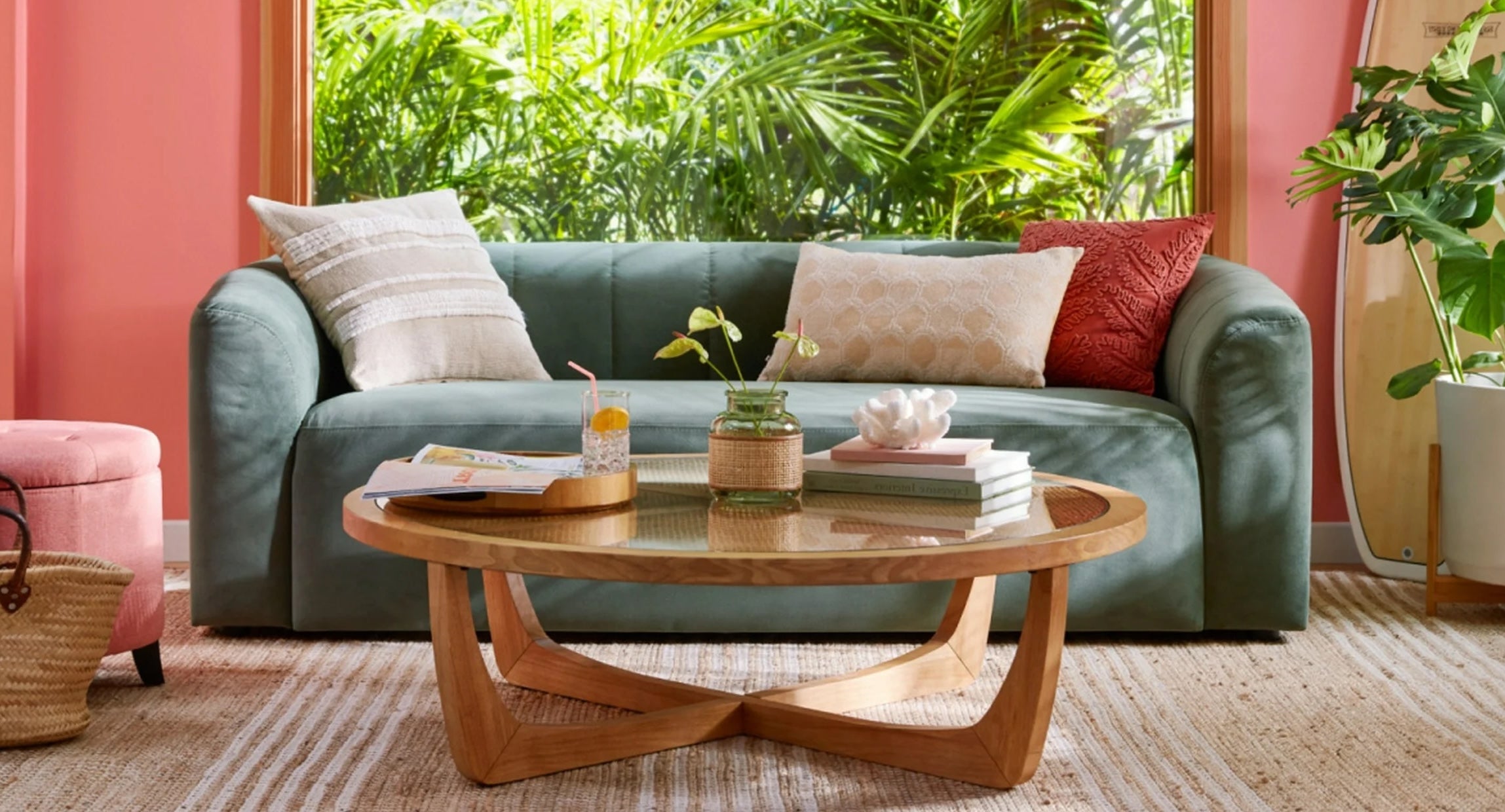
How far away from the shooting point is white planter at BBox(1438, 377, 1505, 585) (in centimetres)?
296

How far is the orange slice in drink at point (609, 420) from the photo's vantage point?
75.7 inches

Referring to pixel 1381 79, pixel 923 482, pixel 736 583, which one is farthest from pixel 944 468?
pixel 1381 79

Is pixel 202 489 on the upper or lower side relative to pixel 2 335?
lower

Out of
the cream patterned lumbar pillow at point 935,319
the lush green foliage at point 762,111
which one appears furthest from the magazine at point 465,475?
the lush green foliage at point 762,111

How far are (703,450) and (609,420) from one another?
778 millimetres

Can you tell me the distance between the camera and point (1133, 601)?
2.72 metres

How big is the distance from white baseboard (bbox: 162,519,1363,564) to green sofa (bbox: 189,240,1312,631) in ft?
3.47

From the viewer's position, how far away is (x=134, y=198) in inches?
147

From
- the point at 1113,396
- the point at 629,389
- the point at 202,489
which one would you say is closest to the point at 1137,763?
the point at 1113,396

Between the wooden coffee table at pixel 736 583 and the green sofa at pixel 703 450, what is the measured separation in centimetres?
31

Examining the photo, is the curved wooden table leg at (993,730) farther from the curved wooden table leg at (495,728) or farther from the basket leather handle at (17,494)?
the basket leather handle at (17,494)

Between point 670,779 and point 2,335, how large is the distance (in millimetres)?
2566

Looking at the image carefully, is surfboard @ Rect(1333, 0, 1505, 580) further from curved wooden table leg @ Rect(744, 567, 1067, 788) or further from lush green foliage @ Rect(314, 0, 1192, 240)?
curved wooden table leg @ Rect(744, 567, 1067, 788)

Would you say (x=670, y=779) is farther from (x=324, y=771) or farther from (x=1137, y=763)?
(x=1137, y=763)
